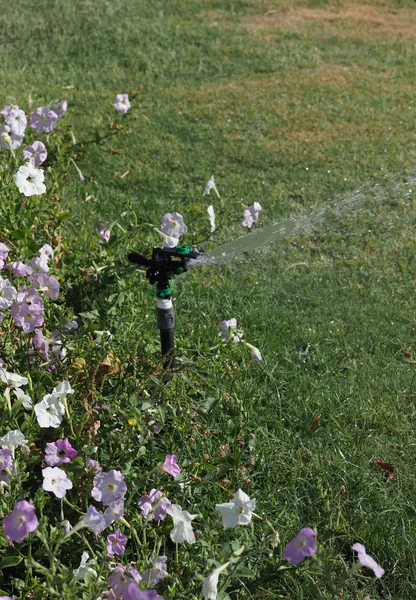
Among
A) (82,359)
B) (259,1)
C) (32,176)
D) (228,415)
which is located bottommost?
(259,1)

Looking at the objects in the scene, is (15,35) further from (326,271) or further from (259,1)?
(326,271)

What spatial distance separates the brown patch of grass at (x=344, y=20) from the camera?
8.23m

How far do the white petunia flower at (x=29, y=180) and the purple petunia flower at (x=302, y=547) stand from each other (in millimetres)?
1495

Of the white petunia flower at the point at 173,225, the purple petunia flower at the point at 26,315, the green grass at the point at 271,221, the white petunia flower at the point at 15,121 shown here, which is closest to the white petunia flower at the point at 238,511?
the green grass at the point at 271,221

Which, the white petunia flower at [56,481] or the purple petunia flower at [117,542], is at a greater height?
the white petunia flower at [56,481]

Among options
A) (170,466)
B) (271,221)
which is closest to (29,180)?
(170,466)

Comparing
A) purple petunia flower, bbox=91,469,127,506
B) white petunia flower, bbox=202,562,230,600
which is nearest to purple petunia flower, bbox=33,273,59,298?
purple petunia flower, bbox=91,469,127,506

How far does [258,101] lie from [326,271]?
2.65 m

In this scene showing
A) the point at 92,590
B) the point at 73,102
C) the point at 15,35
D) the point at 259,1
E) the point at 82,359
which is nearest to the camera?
the point at 92,590

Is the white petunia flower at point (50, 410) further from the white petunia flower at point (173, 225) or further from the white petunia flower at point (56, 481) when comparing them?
the white petunia flower at point (173, 225)

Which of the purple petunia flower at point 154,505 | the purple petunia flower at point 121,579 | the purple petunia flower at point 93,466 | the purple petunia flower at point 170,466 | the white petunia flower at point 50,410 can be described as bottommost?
the purple petunia flower at point 154,505

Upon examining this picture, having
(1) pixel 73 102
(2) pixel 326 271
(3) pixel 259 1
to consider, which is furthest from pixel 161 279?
(3) pixel 259 1

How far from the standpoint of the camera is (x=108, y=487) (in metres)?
2.00

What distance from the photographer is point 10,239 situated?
3.04 meters
